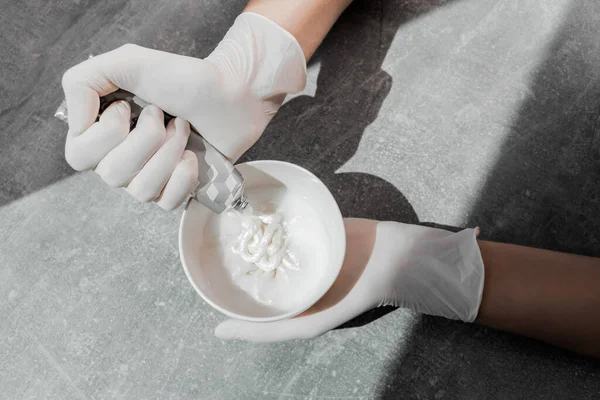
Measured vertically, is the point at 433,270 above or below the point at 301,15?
below

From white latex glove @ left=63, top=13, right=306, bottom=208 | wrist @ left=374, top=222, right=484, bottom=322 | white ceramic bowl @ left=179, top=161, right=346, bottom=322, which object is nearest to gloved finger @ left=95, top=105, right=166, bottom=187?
white latex glove @ left=63, top=13, right=306, bottom=208

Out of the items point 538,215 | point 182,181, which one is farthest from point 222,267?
point 538,215

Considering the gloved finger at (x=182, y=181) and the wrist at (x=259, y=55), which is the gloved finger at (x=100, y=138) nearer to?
the gloved finger at (x=182, y=181)

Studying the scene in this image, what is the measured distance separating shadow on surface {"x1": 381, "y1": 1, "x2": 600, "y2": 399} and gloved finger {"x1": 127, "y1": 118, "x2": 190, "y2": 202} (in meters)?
0.69

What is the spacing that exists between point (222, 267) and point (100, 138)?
364mm

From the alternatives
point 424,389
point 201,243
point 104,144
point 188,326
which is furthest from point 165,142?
point 424,389

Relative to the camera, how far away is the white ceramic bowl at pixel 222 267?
38.0 inches

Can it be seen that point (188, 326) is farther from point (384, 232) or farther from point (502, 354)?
point (502, 354)

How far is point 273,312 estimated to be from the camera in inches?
41.2

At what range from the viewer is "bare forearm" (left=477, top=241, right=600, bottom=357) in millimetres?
1052

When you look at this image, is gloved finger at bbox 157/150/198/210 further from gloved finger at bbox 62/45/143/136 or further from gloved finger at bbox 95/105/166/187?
gloved finger at bbox 62/45/143/136

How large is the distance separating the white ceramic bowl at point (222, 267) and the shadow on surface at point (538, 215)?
0.38 m

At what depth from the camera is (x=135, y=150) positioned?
0.90 meters

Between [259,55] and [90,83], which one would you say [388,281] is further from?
[90,83]
